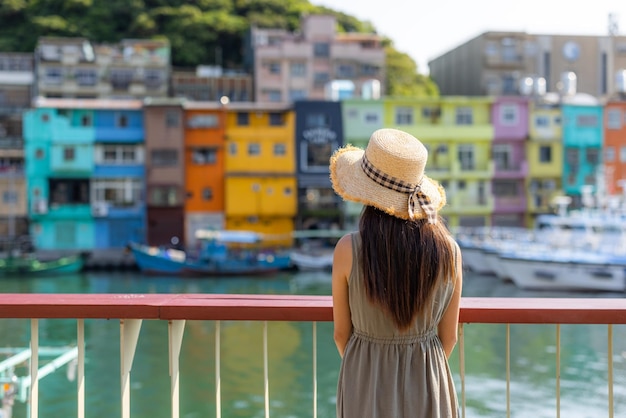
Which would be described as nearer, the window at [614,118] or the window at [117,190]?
the window at [117,190]

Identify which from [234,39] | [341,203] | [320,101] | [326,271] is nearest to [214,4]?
[234,39]

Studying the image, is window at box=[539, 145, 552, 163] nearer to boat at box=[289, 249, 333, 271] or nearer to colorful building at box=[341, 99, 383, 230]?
colorful building at box=[341, 99, 383, 230]

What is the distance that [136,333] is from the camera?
313cm

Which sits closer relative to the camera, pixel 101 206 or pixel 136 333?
pixel 136 333

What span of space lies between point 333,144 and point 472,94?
45.7 ft

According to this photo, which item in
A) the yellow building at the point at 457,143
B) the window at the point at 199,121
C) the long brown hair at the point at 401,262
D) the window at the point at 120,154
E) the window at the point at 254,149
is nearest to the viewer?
the long brown hair at the point at 401,262

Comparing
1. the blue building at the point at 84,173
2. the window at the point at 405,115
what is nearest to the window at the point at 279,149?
the window at the point at 405,115

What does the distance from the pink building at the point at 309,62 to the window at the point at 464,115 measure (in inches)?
173

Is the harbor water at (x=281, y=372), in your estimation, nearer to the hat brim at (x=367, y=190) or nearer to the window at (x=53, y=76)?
the hat brim at (x=367, y=190)

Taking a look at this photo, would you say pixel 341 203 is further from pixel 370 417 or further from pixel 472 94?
pixel 370 417

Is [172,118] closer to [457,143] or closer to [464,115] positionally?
[457,143]

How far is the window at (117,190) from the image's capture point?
A: 1404 inches

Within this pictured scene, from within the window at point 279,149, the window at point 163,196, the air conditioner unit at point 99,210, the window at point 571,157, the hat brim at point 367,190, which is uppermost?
the window at point 279,149

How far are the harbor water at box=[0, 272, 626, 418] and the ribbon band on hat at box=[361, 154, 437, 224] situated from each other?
7888 millimetres
